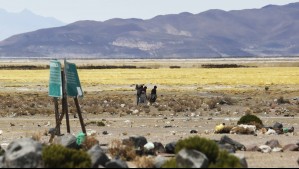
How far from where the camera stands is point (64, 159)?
13.1m

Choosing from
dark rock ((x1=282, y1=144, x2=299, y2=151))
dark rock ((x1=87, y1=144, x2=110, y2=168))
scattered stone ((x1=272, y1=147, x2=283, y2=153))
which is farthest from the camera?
dark rock ((x1=282, y1=144, x2=299, y2=151))

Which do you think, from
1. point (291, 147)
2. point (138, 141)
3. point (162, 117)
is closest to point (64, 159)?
point (138, 141)

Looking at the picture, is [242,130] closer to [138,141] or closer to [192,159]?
[138,141]

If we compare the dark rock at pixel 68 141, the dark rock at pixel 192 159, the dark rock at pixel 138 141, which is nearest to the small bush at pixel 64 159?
the dark rock at pixel 192 159

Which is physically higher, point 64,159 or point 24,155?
point 24,155

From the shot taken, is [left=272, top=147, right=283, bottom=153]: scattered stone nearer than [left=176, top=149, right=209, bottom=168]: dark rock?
No

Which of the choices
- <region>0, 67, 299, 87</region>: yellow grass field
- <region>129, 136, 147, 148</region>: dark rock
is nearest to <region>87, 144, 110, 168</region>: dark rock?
<region>129, 136, 147, 148</region>: dark rock

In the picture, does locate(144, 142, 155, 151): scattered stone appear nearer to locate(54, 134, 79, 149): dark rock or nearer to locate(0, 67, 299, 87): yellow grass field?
locate(54, 134, 79, 149): dark rock

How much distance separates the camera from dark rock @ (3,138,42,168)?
12461mm

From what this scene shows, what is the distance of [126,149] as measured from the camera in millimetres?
17625

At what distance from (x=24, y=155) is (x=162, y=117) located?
26026 millimetres

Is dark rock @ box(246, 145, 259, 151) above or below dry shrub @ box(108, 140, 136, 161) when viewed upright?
below

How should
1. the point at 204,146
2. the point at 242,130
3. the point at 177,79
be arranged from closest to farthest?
the point at 204,146, the point at 242,130, the point at 177,79

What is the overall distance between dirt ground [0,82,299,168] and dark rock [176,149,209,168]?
12.6 feet
